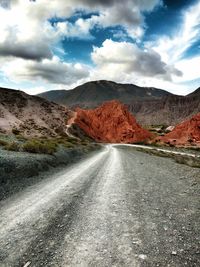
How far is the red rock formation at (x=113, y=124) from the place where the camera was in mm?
118769

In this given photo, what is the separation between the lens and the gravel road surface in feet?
16.7

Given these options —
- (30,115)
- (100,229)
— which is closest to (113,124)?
(30,115)

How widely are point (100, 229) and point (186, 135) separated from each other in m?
98.4

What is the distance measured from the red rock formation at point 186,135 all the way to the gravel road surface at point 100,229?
3412 inches

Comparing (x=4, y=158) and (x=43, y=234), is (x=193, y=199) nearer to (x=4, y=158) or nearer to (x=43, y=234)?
(x=43, y=234)

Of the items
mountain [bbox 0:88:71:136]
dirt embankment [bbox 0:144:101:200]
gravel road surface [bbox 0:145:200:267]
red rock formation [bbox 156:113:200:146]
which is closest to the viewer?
gravel road surface [bbox 0:145:200:267]

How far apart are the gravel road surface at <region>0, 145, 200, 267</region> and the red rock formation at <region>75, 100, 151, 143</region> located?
99881mm

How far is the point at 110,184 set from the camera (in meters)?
12.9

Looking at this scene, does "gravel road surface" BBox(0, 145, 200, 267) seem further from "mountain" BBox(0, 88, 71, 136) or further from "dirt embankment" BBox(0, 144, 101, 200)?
"mountain" BBox(0, 88, 71, 136)

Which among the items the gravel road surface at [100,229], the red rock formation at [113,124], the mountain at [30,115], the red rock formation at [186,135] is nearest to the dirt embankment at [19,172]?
the gravel road surface at [100,229]

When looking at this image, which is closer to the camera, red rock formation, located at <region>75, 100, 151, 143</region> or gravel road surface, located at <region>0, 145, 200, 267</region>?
gravel road surface, located at <region>0, 145, 200, 267</region>

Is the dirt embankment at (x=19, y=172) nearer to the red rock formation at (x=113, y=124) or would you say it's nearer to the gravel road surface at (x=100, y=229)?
the gravel road surface at (x=100, y=229)

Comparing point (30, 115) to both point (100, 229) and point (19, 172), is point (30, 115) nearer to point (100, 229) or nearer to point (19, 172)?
point (19, 172)

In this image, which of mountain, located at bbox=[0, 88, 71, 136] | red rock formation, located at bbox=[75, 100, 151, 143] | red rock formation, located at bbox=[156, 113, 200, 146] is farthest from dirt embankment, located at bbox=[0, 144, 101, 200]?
red rock formation, located at bbox=[75, 100, 151, 143]
